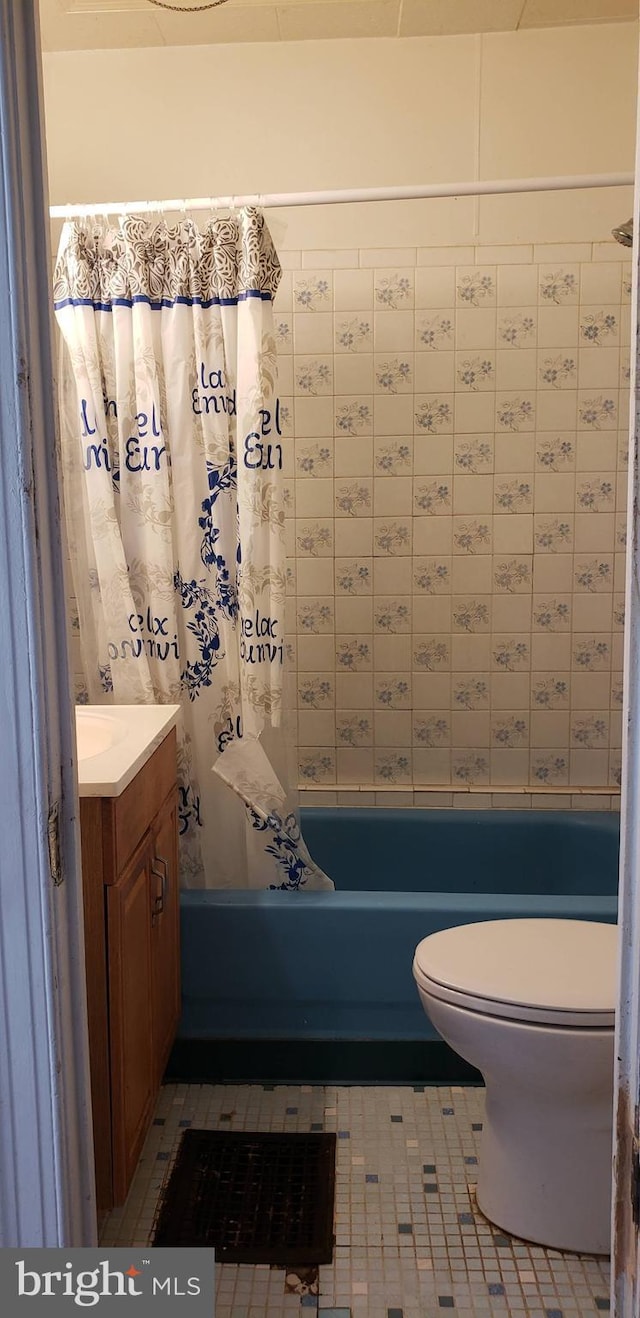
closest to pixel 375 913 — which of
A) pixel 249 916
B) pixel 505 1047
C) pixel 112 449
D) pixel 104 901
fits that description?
pixel 249 916

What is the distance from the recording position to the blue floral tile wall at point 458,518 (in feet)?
8.69

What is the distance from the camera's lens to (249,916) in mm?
2141

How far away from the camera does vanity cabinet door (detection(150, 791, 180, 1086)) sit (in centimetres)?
188

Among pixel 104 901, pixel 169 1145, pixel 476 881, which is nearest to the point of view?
pixel 104 901

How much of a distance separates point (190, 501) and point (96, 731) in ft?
1.75

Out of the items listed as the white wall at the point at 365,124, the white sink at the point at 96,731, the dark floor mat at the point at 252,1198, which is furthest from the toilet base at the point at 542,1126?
the white wall at the point at 365,124

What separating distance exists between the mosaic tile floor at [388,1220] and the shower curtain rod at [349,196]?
1.86 metres

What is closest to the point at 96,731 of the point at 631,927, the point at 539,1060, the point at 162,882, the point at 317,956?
the point at 162,882

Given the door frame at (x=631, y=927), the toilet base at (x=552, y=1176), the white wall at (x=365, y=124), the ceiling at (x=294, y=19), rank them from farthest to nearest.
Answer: the white wall at (x=365, y=124) → the ceiling at (x=294, y=19) → the toilet base at (x=552, y=1176) → the door frame at (x=631, y=927)

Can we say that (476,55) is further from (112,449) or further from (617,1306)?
(617,1306)

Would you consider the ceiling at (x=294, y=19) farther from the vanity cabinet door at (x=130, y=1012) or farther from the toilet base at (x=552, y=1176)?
the toilet base at (x=552, y=1176)

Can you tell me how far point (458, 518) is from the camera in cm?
273

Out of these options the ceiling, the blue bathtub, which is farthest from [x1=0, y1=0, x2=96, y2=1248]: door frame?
the ceiling

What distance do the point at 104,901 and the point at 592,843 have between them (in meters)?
1.52
